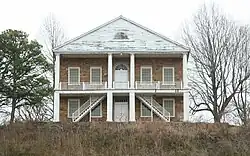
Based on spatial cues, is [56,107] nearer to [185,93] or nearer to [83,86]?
[83,86]

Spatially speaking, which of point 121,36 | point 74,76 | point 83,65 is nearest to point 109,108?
point 74,76

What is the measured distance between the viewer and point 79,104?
42719 millimetres

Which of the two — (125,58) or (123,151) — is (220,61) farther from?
(123,151)

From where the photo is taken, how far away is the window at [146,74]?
141 ft

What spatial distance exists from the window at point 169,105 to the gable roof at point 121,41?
386 centimetres

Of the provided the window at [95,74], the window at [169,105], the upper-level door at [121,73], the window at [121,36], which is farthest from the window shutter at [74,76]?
the window at [169,105]

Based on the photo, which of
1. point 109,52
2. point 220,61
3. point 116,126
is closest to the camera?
point 116,126

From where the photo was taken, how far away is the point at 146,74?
142 feet

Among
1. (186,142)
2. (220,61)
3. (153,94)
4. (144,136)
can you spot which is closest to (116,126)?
(144,136)

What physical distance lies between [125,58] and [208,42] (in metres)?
10.1

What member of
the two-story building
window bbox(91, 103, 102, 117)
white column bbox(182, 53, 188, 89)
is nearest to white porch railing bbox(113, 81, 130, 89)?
the two-story building

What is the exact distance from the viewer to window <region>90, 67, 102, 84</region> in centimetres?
4303

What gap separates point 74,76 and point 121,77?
3.61 meters

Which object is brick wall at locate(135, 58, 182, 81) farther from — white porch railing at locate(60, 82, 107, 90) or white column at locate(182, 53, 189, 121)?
white porch railing at locate(60, 82, 107, 90)
